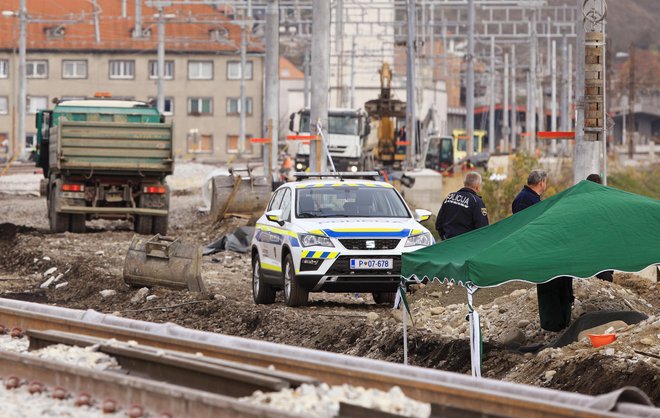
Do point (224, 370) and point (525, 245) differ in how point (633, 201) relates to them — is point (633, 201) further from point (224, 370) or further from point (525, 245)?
point (224, 370)

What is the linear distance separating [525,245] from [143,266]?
9.04m

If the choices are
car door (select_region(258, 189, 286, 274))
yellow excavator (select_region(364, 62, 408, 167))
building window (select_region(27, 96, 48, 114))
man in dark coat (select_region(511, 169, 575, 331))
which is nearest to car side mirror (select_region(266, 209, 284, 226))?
car door (select_region(258, 189, 286, 274))

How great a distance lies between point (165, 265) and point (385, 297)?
309 centimetres

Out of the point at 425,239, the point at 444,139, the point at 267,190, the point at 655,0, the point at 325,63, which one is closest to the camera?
the point at 425,239

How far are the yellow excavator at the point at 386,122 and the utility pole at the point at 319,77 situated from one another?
1432 inches

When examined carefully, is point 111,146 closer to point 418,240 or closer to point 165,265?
point 165,265

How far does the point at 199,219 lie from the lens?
38.4 metres

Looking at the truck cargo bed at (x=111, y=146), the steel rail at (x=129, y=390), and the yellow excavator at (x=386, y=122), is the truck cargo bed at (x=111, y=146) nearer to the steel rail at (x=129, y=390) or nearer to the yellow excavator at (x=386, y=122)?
the steel rail at (x=129, y=390)

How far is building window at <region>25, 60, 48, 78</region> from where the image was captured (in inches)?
4459

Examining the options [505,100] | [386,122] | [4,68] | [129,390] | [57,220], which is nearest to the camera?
[129,390]

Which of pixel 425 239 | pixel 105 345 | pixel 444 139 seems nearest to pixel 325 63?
pixel 425 239

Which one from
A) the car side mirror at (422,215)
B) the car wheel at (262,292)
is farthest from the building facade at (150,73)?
the car side mirror at (422,215)

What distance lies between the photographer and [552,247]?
11844mm

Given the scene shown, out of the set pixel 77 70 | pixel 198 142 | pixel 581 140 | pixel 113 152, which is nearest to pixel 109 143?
pixel 113 152
